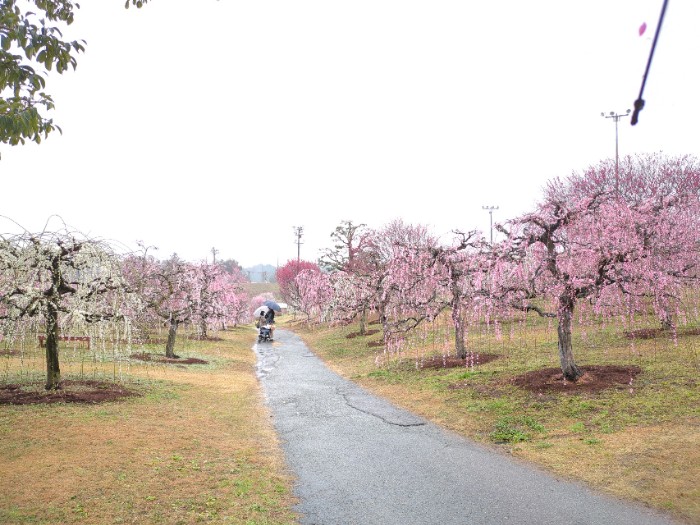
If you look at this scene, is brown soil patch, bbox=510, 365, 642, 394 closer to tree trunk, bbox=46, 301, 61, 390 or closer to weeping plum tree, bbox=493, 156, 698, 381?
weeping plum tree, bbox=493, 156, 698, 381

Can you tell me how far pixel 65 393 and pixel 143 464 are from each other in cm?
526

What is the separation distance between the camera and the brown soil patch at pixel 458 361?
14930mm

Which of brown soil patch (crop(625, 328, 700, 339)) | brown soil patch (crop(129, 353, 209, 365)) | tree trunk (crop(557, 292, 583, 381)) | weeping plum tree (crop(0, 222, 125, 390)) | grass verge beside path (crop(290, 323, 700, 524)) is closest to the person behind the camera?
grass verge beside path (crop(290, 323, 700, 524))

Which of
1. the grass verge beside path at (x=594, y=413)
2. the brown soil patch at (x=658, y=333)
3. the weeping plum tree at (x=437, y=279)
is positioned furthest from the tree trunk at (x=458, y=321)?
the brown soil patch at (x=658, y=333)

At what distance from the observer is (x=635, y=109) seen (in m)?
1.47

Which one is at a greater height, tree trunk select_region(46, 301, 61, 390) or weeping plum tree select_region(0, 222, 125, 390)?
weeping plum tree select_region(0, 222, 125, 390)

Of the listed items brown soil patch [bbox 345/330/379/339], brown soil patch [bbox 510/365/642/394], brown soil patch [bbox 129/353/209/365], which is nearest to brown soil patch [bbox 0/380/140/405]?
brown soil patch [bbox 129/353/209/365]

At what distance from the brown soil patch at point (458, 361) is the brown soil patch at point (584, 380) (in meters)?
2.93

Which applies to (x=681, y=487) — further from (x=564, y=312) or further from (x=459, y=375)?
(x=459, y=375)

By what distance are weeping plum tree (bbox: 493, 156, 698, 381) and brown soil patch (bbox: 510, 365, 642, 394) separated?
0.34m

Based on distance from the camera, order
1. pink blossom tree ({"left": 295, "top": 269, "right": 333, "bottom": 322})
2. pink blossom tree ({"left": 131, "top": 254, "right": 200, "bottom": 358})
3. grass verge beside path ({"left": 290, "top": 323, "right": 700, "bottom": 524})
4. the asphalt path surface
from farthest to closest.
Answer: pink blossom tree ({"left": 295, "top": 269, "right": 333, "bottom": 322})
pink blossom tree ({"left": 131, "top": 254, "right": 200, "bottom": 358})
grass verge beside path ({"left": 290, "top": 323, "right": 700, "bottom": 524})
the asphalt path surface

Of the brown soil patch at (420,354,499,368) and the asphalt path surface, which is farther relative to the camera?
the brown soil patch at (420,354,499,368)

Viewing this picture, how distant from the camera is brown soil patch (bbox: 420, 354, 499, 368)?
14930 mm

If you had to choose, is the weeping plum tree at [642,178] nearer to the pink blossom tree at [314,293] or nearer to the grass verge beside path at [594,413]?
the grass verge beside path at [594,413]
